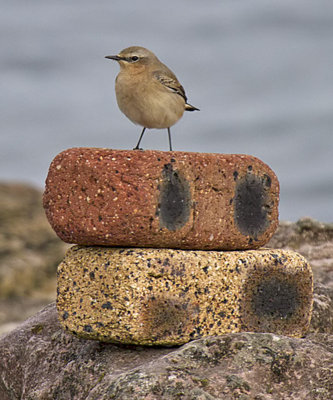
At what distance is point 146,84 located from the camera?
23.6ft

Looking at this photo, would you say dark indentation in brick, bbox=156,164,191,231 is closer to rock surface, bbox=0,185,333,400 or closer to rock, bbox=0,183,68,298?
rock surface, bbox=0,185,333,400

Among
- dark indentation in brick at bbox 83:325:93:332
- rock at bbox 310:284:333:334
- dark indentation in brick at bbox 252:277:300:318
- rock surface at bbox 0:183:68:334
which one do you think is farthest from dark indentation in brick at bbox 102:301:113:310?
rock surface at bbox 0:183:68:334

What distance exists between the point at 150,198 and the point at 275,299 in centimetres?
178

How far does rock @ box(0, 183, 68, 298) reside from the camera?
21.9 meters

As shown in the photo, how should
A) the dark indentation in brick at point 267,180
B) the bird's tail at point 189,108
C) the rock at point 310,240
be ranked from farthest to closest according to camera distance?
the rock at point 310,240, the bird's tail at point 189,108, the dark indentation in brick at point 267,180

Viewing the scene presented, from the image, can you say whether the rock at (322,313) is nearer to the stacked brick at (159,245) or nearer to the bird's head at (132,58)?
the stacked brick at (159,245)

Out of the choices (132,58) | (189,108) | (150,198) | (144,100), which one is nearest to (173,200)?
(150,198)

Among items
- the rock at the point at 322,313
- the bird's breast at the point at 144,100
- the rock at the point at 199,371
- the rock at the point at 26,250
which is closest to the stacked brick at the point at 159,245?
the rock at the point at 199,371

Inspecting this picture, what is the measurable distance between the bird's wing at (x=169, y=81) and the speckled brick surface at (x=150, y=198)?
→ 146 cm

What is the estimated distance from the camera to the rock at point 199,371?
193 inches

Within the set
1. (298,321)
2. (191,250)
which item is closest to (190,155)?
(191,250)

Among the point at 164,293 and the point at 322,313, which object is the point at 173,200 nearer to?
the point at 164,293

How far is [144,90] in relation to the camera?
7.18 m

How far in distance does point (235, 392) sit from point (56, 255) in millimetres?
19302
